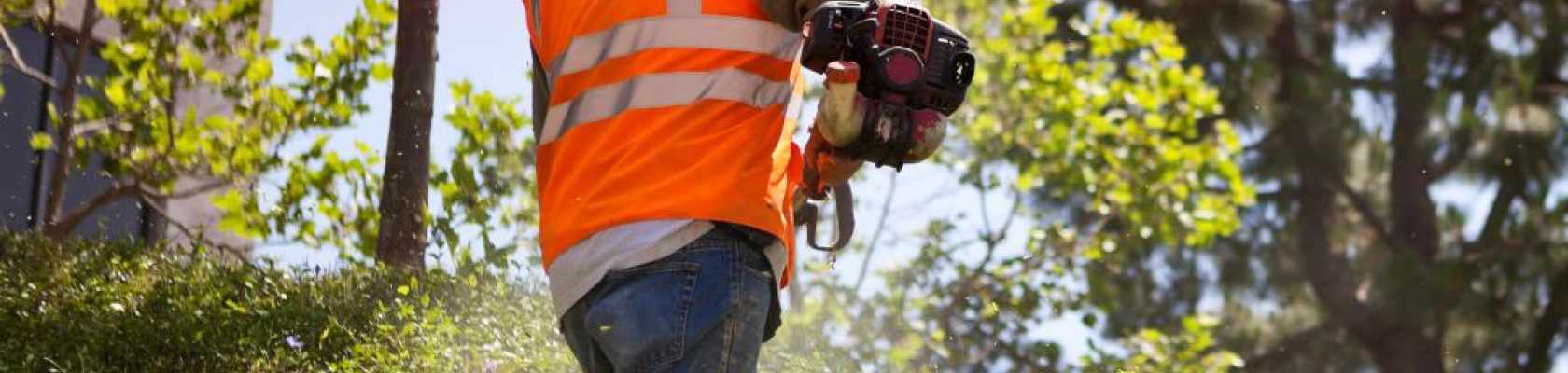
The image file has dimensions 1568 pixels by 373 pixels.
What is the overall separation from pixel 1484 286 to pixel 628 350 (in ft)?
42.2

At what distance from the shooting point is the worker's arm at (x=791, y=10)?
8.65ft

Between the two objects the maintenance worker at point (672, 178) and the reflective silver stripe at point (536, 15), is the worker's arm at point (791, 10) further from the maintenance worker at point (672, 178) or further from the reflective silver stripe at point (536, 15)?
the reflective silver stripe at point (536, 15)

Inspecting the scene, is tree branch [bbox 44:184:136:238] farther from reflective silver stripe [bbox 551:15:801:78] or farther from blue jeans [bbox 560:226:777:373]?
blue jeans [bbox 560:226:777:373]

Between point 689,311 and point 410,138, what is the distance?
456 cm

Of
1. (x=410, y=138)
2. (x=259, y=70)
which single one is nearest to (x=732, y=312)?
(x=410, y=138)

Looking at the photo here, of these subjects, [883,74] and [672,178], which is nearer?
[672,178]

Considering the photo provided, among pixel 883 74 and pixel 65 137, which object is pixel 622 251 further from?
pixel 65 137

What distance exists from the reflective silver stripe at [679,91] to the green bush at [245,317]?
260cm

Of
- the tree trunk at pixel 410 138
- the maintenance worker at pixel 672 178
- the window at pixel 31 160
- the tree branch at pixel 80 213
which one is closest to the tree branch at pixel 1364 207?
the window at pixel 31 160

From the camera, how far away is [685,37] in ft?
8.43

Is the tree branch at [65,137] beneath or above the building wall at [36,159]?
beneath

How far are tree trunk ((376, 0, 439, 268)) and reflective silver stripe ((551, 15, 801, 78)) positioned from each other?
419 cm

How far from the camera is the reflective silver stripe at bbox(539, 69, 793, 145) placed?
8.38ft

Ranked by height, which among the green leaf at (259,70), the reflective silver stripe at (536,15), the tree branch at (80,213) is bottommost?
the reflective silver stripe at (536,15)
